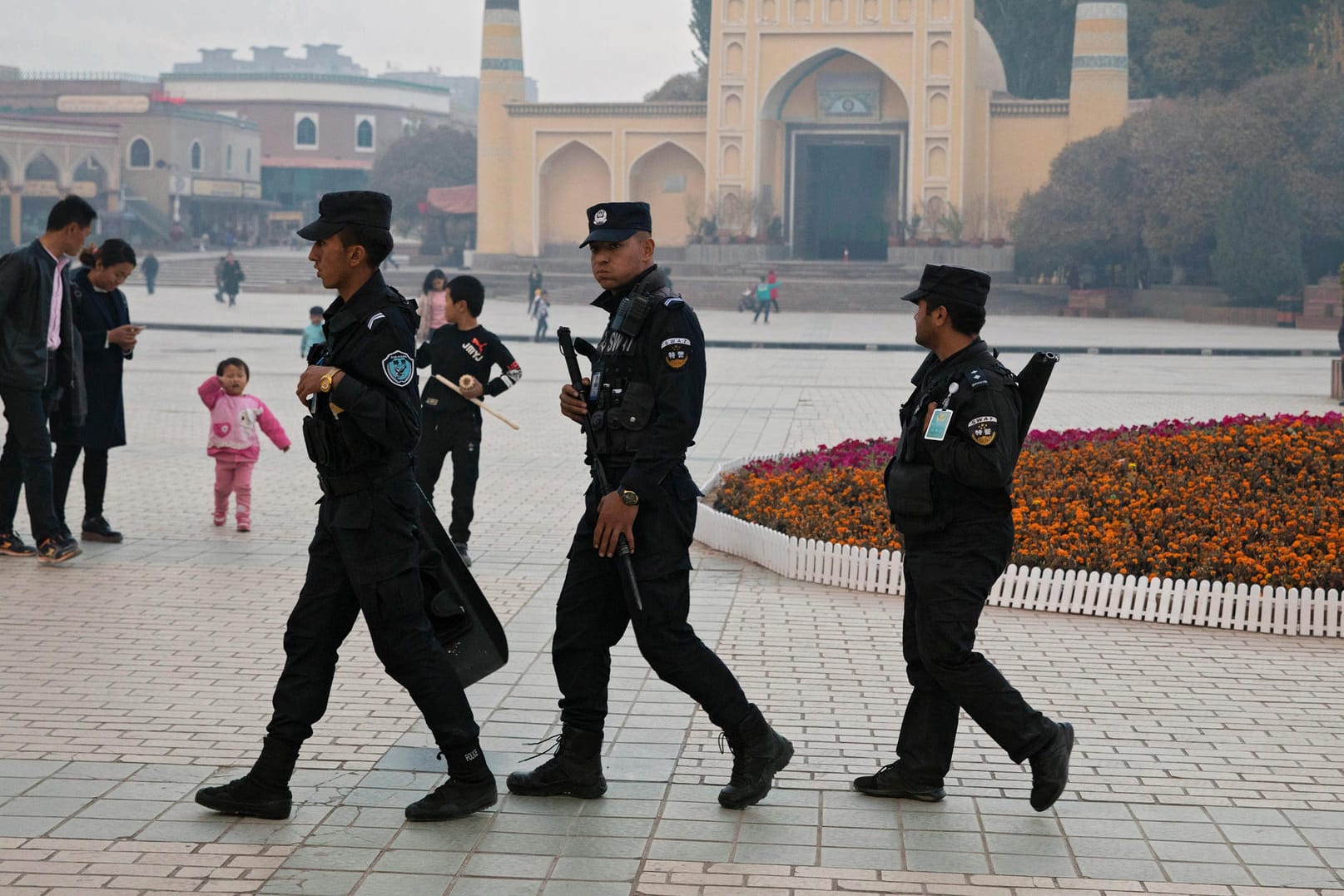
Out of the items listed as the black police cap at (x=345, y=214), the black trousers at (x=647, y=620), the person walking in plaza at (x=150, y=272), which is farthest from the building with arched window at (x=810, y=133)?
the black police cap at (x=345, y=214)

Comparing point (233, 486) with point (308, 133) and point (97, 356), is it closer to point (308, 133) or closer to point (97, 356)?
point (97, 356)

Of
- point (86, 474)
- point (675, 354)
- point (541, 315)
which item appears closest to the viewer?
point (675, 354)

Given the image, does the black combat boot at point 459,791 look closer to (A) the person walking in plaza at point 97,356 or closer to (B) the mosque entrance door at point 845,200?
(A) the person walking in plaza at point 97,356

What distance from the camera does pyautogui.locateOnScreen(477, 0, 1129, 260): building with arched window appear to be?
159 feet

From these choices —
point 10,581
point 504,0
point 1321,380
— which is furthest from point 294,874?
point 504,0

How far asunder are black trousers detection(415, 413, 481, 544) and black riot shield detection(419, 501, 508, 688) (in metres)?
3.44

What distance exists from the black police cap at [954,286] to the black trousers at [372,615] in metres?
1.59

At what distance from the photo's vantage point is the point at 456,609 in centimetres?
466

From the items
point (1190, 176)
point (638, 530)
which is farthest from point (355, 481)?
point (1190, 176)

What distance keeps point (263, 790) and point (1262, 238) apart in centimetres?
3835

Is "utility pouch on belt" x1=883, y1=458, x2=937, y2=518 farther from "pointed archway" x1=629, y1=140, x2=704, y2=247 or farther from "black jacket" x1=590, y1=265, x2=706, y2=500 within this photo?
"pointed archway" x1=629, y1=140, x2=704, y2=247

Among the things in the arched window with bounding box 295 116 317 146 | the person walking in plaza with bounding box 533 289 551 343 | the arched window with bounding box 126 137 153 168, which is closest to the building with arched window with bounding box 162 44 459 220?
the arched window with bounding box 295 116 317 146

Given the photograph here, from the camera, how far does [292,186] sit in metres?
82.3

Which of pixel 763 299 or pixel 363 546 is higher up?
pixel 763 299
